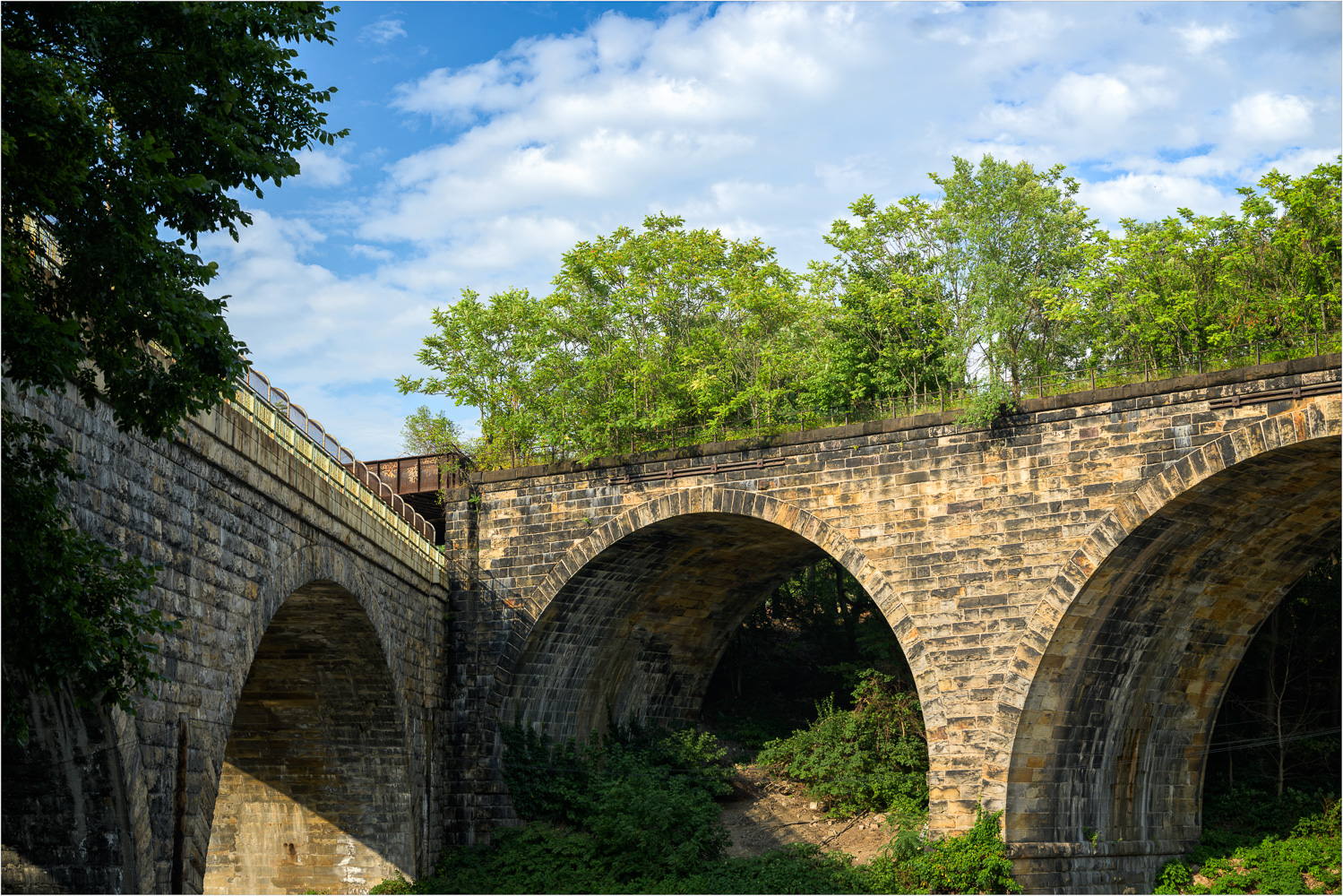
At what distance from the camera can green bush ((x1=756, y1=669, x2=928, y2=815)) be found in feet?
93.6

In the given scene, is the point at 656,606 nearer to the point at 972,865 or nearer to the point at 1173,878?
the point at 972,865

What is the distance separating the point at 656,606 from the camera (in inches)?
1210

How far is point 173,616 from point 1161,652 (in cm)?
1886

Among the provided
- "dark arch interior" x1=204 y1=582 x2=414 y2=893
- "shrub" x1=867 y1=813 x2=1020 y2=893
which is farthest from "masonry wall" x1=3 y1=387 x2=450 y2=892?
"shrub" x1=867 y1=813 x2=1020 y2=893

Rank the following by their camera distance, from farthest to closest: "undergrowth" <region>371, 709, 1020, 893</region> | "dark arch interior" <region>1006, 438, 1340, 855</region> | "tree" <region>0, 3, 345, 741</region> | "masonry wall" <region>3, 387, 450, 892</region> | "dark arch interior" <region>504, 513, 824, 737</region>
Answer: "dark arch interior" <region>504, 513, 824, 737</region>, "undergrowth" <region>371, 709, 1020, 893</region>, "dark arch interior" <region>1006, 438, 1340, 855</region>, "masonry wall" <region>3, 387, 450, 892</region>, "tree" <region>0, 3, 345, 741</region>

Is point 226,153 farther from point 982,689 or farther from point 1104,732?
point 1104,732

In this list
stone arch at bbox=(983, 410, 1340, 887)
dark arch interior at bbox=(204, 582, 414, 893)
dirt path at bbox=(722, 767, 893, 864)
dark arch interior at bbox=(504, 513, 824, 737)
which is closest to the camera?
stone arch at bbox=(983, 410, 1340, 887)

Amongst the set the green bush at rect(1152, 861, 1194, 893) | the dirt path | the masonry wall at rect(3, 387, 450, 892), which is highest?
the masonry wall at rect(3, 387, 450, 892)

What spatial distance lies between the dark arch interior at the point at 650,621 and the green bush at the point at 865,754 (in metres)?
3.31

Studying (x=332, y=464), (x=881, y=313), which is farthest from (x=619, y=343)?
(x=332, y=464)

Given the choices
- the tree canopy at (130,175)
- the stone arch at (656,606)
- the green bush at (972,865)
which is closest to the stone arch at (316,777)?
the stone arch at (656,606)

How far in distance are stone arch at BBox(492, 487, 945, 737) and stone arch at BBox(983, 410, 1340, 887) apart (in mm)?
2134

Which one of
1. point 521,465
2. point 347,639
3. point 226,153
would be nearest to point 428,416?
point 521,465

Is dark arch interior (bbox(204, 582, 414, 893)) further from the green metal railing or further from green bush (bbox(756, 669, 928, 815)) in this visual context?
green bush (bbox(756, 669, 928, 815))
